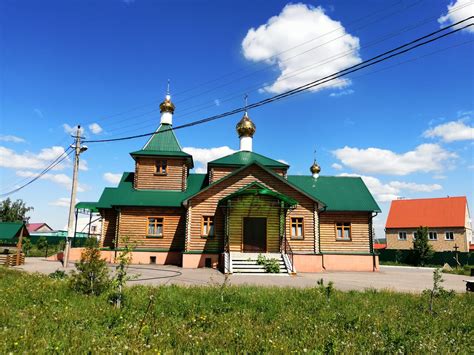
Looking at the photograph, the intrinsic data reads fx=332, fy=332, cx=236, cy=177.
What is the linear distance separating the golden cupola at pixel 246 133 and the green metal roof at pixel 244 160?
2.40ft

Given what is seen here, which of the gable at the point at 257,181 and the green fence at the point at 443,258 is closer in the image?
the gable at the point at 257,181

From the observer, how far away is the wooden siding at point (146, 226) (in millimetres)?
21172

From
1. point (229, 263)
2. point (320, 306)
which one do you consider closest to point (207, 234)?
point (229, 263)

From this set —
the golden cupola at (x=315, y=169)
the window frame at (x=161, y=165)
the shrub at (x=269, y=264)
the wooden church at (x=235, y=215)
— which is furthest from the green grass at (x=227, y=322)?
the golden cupola at (x=315, y=169)

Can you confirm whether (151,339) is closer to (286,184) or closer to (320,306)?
(320,306)

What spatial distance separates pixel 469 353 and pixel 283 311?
346 cm

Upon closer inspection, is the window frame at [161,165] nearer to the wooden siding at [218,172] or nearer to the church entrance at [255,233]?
the wooden siding at [218,172]

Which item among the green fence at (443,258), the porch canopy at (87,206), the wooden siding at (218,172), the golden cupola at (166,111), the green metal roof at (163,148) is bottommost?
the green fence at (443,258)

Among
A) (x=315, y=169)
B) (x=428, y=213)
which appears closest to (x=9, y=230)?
(x=315, y=169)

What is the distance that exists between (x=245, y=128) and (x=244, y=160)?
301 centimetres

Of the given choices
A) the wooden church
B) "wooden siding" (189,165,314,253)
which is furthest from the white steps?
"wooden siding" (189,165,314,253)

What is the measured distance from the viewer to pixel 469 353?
5.18m

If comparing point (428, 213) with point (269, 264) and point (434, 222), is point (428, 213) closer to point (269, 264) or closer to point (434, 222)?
point (434, 222)

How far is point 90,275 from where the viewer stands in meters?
8.64
